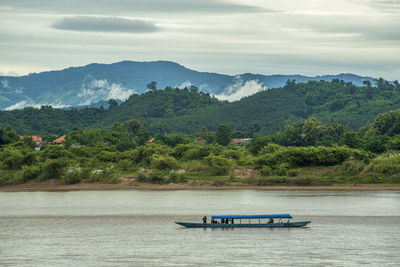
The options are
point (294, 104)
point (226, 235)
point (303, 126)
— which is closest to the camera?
point (226, 235)

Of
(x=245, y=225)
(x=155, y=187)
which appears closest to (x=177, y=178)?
(x=155, y=187)

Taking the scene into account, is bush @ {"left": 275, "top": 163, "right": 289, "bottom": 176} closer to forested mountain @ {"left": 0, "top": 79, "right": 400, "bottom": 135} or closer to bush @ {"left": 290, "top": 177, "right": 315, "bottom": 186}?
bush @ {"left": 290, "top": 177, "right": 315, "bottom": 186}

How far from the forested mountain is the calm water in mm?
91796

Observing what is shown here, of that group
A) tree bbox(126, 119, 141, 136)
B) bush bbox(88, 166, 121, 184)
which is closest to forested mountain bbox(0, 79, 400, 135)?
tree bbox(126, 119, 141, 136)

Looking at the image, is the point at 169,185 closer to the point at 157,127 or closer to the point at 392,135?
the point at 392,135

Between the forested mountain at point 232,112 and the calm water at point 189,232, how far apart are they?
3614 inches

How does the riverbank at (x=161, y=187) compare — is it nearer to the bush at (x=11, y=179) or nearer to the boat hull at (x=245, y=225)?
the bush at (x=11, y=179)

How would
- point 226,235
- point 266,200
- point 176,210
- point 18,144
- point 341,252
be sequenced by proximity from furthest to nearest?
point 18,144
point 266,200
point 176,210
point 226,235
point 341,252

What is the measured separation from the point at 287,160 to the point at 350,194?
1100 centimetres

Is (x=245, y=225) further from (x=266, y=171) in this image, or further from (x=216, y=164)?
(x=216, y=164)

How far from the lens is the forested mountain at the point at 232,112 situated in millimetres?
161625

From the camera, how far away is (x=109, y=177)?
223 ft

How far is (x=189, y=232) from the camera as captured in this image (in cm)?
4156

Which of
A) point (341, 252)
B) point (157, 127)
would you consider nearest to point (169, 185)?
point (341, 252)
